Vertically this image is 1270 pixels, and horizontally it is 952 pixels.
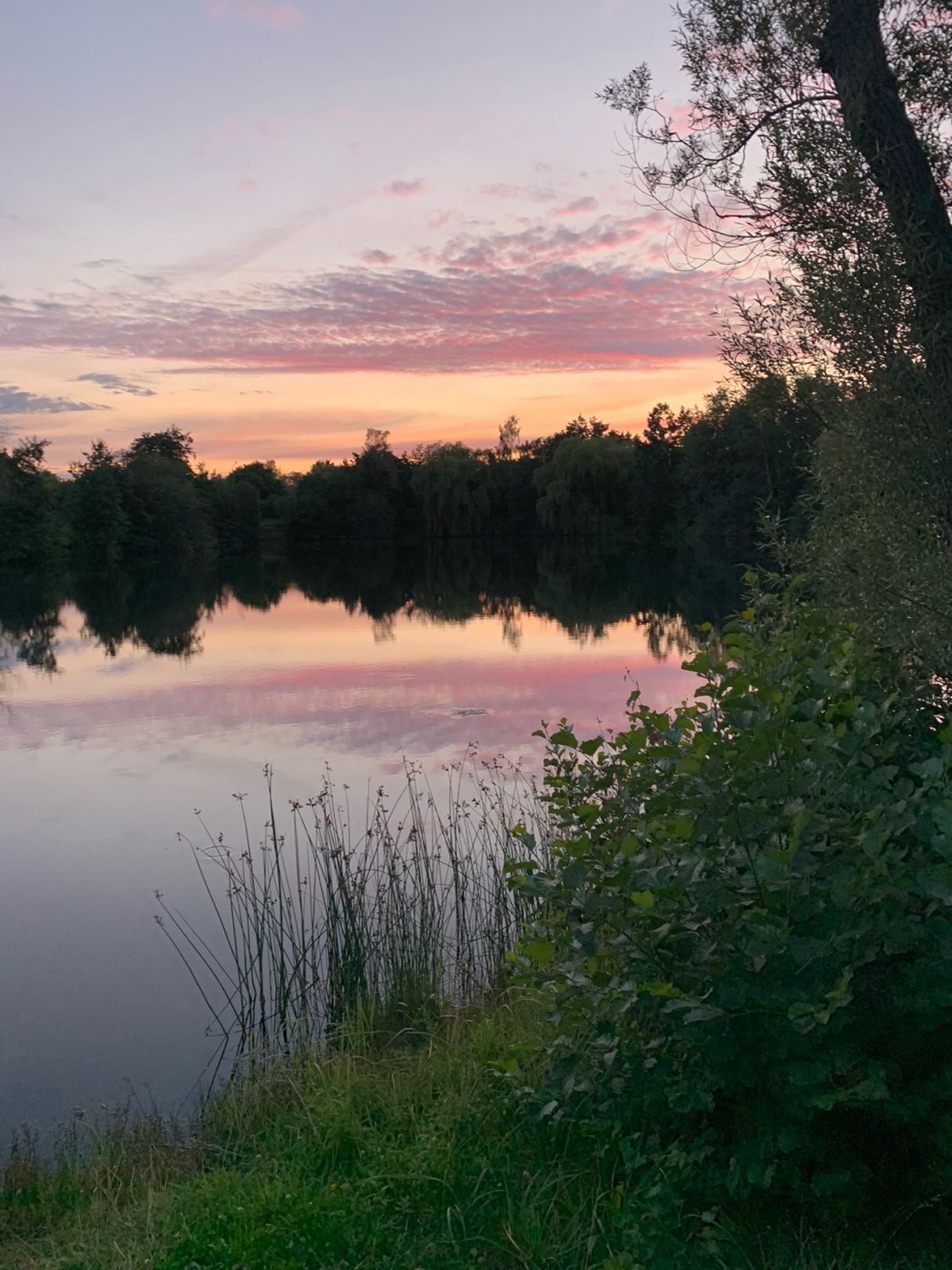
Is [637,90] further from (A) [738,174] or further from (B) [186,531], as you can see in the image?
(B) [186,531]

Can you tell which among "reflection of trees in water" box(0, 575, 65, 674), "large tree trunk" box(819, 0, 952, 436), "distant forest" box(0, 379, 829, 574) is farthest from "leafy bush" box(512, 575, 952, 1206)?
"distant forest" box(0, 379, 829, 574)

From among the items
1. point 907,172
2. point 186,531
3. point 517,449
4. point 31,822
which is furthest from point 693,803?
point 517,449

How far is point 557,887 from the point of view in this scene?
3453 millimetres

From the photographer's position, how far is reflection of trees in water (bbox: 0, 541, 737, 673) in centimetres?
2850

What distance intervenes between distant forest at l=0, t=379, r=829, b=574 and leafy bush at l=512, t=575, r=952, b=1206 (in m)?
34.1

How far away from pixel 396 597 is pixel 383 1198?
121 feet

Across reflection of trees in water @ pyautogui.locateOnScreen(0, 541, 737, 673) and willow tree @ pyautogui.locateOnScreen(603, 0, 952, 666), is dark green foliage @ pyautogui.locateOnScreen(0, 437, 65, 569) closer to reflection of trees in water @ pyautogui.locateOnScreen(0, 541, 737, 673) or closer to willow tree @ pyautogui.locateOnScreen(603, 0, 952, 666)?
reflection of trees in water @ pyautogui.locateOnScreen(0, 541, 737, 673)

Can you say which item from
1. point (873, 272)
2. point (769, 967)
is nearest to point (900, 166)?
point (873, 272)

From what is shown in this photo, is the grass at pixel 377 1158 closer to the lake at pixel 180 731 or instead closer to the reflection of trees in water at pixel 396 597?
the lake at pixel 180 731

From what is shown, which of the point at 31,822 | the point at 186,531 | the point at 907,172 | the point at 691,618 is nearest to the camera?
the point at 907,172

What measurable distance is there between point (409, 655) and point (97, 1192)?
19.6 meters

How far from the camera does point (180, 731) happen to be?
16.4 metres

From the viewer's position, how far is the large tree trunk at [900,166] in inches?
196

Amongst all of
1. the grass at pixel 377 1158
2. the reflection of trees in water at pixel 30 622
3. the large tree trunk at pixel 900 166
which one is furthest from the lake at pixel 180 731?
the large tree trunk at pixel 900 166
